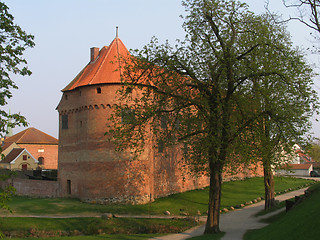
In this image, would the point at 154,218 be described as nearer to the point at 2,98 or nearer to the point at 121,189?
the point at 121,189

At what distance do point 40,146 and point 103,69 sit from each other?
33511mm

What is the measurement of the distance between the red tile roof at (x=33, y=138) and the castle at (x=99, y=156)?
2830 centimetres

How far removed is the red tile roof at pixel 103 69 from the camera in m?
26.4

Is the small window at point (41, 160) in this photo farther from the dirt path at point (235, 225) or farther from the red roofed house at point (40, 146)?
the dirt path at point (235, 225)

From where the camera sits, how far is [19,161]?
48062 mm

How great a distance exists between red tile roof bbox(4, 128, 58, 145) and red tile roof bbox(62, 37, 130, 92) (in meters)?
29.1

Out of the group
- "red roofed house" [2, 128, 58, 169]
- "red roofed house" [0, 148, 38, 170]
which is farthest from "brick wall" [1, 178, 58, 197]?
"red roofed house" [2, 128, 58, 169]

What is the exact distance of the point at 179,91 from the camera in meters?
16.4

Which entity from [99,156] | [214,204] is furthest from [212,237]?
[99,156]

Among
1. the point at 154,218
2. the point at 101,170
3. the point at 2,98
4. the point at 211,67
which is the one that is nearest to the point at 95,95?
the point at 101,170

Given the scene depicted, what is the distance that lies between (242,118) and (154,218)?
9657 millimetres

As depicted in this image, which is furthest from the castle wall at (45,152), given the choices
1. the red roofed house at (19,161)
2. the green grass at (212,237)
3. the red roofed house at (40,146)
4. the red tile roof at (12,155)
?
the green grass at (212,237)

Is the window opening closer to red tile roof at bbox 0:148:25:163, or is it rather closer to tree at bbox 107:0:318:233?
tree at bbox 107:0:318:233

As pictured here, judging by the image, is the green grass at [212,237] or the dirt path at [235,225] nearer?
the green grass at [212,237]
